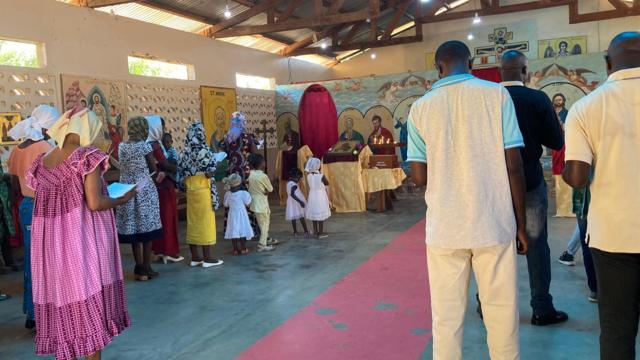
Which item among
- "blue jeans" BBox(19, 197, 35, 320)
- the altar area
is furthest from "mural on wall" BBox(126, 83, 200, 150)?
"blue jeans" BBox(19, 197, 35, 320)

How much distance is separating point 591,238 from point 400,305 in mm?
1968

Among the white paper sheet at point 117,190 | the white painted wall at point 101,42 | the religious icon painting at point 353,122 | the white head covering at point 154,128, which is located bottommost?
the white paper sheet at point 117,190

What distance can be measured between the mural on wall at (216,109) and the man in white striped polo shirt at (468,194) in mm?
8149

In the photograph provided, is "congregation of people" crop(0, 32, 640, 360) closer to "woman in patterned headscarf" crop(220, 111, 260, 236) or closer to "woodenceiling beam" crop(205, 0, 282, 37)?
"woman in patterned headscarf" crop(220, 111, 260, 236)

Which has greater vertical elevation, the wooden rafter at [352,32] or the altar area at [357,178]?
the wooden rafter at [352,32]

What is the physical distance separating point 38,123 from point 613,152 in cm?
343

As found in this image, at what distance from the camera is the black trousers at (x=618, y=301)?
6.12 feet

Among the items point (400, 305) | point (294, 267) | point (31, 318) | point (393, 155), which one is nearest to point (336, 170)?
point (393, 155)

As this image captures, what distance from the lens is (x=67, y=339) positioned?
256cm

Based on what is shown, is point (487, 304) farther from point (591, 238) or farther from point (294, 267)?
point (294, 267)

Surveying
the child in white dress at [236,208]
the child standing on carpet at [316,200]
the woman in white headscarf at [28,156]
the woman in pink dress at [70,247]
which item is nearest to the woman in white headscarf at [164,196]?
A: the child in white dress at [236,208]

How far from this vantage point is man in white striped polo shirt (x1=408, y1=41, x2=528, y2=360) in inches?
77.3

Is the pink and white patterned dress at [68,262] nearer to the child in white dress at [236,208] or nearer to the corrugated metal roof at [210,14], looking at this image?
the child in white dress at [236,208]

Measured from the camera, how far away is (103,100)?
778 centimetres
